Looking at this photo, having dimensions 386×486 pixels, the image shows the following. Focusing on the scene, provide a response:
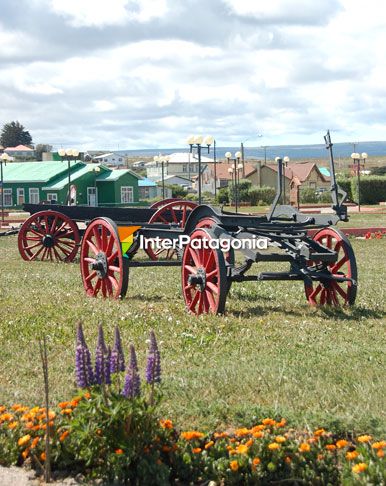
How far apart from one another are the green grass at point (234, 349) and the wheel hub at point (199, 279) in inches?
15.2

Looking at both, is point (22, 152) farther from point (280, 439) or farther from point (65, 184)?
point (280, 439)

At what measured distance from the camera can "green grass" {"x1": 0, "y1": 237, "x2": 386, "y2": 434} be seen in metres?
5.47

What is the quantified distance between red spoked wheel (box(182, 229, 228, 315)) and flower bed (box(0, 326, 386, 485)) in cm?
403

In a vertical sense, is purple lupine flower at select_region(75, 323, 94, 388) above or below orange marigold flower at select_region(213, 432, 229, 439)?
above

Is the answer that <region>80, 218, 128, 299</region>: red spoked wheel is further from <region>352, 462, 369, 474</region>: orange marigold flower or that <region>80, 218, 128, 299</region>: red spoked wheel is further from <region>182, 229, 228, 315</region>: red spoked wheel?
<region>352, 462, 369, 474</region>: orange marigold flower

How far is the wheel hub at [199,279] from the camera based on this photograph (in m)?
9.16

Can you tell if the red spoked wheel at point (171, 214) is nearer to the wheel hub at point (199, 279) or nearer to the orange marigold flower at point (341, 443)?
the wheel hub at point (199, 279)

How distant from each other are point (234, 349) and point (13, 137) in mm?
135234

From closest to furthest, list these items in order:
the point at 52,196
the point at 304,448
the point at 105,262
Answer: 1. the point at 304,448
2. the point at 105,262
3. the point at 52,196

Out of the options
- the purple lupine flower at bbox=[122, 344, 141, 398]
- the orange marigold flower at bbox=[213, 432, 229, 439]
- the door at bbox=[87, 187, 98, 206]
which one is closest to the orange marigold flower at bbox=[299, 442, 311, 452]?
the orange marigold flower at bbox=[213, 432, 229, 439]

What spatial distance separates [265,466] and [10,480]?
1394 mm

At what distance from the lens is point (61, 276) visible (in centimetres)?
1420

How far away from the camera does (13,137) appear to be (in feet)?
452

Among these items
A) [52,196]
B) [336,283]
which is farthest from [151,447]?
[52,196]
